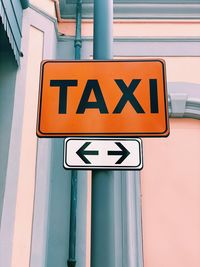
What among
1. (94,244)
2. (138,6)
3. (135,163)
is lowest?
(94,244)

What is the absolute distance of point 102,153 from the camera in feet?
5.61

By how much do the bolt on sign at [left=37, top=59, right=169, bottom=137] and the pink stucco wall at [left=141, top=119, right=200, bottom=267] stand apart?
7.65 ft

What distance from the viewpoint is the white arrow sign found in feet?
5.53

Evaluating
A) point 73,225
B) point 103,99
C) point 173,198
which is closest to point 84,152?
point 103,99

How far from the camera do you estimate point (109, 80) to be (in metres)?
1.84

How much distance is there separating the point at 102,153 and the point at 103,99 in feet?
0.95

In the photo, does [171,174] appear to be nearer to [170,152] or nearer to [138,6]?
[170,152]

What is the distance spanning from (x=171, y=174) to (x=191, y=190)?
Result: 28cm

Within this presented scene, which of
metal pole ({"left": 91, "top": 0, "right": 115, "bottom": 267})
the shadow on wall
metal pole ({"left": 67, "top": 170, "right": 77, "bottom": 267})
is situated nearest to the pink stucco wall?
metal pole ({"left": 67, "top": 170, "right": 77, "bottom": 267})

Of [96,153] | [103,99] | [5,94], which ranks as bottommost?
[96,153]

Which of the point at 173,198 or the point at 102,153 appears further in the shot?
the point at 173,198

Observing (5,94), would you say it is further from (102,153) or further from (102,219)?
(102,219)

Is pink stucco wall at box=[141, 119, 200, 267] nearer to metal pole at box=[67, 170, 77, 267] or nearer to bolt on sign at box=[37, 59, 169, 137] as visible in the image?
metal pole at box=[67, 170, 77, 267]

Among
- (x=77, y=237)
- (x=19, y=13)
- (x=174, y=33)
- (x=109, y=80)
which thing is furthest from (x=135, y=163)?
(x=174, y=33)
